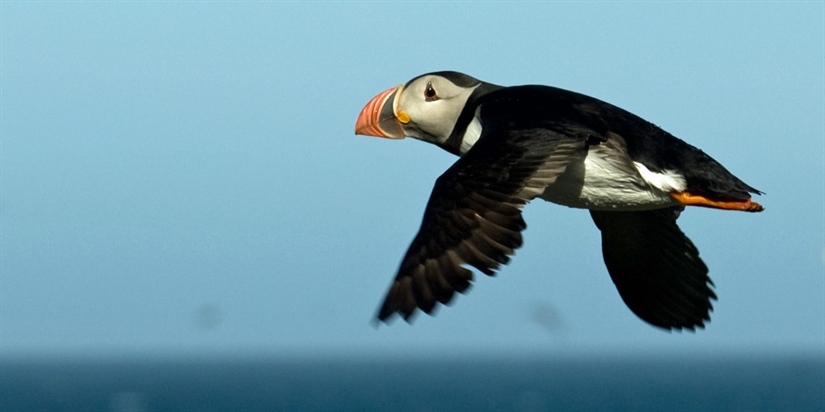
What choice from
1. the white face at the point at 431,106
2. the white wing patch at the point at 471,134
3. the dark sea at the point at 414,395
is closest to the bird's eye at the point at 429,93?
the white face at the point at 431,106

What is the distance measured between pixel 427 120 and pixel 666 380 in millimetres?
150201

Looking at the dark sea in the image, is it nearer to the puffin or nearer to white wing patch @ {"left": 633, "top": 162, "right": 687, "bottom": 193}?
the puffin

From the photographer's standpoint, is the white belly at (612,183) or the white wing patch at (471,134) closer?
the white belly at (612,183)

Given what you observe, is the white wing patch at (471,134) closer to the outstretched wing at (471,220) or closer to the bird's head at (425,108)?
the bird's head at (425,108)

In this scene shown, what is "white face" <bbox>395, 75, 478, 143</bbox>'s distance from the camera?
11516 mm

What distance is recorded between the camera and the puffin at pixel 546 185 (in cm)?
890

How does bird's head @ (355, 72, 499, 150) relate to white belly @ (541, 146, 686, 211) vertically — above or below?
above

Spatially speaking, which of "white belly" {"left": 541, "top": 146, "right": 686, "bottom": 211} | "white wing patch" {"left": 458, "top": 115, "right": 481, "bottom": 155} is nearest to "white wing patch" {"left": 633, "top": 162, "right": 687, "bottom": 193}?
"white belly" {"left": 541, "top": 146, "right": 686, "bottom": 211}

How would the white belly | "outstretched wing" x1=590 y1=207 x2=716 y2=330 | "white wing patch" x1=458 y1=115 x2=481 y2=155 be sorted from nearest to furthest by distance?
the white belly, "white wing patch" x1=458 y1=115 x2=481 y2=155, "outstretched wing" x1=590 y1=207 x2=716 y2=330

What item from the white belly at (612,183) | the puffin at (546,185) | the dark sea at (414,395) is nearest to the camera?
the puffin at (546,185)

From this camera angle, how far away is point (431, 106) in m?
11.6

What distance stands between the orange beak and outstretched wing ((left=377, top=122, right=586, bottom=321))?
216 cm

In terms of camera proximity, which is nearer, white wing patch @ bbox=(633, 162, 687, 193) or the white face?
white wing patch @ bbox=(633, 162, 687, 193)

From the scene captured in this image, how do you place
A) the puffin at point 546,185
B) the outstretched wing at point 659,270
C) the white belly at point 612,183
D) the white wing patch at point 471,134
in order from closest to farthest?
the puffin at point 546,185 < the white belly at point 612,183 < the white wing patch at point 471,134 < the outstretched wing at point 659,270
